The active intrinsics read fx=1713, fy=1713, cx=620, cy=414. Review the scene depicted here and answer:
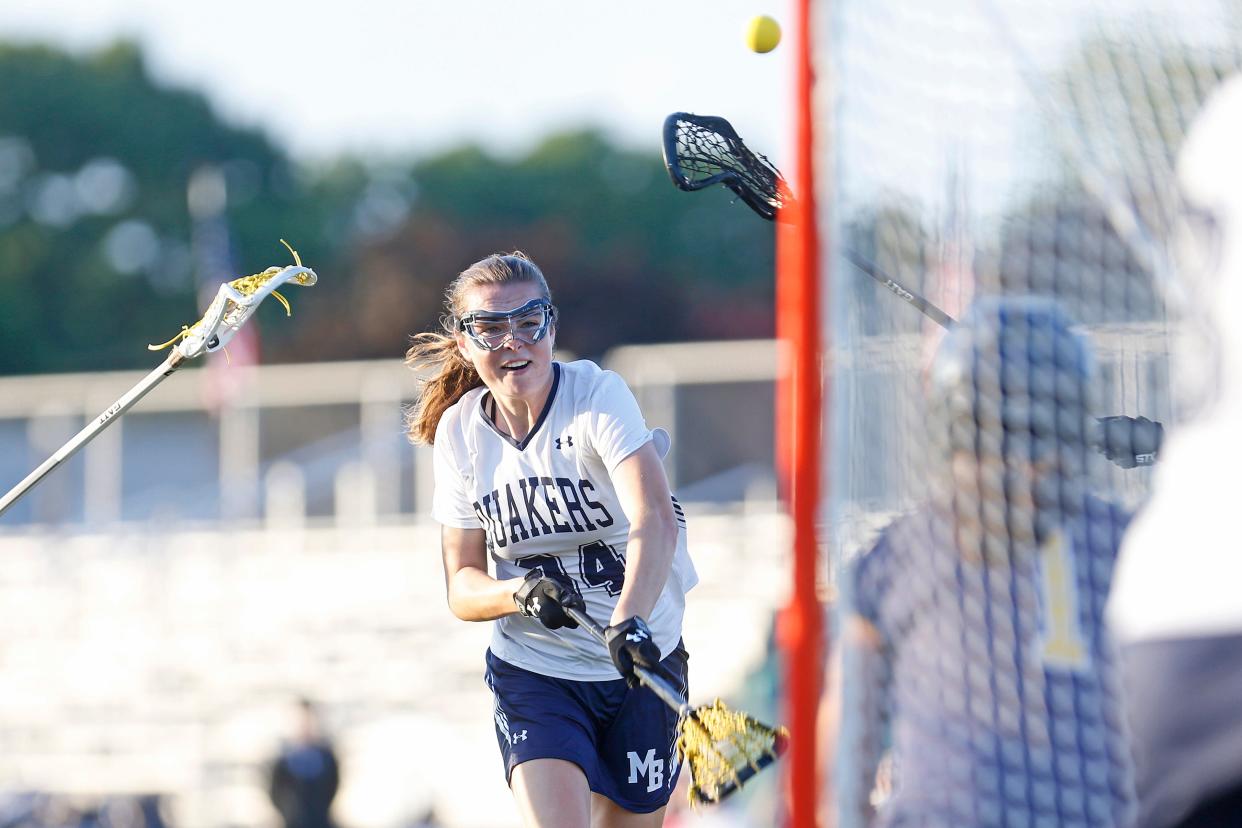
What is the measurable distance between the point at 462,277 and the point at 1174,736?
2687 millimetres

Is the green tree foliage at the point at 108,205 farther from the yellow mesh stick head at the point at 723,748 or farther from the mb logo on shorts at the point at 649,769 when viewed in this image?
the yellow mesh stick head at the point at 723,748

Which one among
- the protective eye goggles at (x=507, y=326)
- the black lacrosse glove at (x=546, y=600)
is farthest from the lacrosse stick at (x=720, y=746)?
the protective eye goggles at (x=507, y=326)

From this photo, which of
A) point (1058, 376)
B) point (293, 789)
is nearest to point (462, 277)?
point (1058, 376)

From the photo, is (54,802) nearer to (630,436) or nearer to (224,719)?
(224,719)

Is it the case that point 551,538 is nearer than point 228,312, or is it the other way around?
point 551,538

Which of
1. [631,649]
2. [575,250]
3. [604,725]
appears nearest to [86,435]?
[604,725]

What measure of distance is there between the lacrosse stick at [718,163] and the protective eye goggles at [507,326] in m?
0.46

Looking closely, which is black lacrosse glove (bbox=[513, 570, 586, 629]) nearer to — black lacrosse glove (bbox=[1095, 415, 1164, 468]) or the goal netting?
the goal netting

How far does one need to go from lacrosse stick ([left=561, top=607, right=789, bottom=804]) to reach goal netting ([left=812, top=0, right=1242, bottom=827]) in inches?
29.0

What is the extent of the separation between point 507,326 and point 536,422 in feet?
0.80

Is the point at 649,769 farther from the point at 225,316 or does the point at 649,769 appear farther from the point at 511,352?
the point at 225,316

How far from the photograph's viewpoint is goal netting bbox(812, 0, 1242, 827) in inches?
97.6

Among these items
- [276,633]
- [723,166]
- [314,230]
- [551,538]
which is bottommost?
[276,633]

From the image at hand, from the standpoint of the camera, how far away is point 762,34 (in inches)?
152
